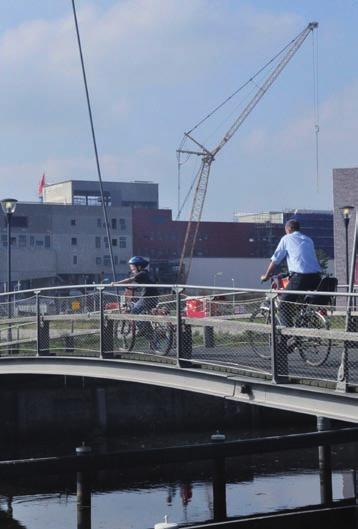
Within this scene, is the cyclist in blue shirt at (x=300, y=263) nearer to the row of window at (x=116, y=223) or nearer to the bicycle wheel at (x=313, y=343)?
the bicycle wheel at (x=313, y=343)

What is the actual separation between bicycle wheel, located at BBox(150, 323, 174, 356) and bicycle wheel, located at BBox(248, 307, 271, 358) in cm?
186

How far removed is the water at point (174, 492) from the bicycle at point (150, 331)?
321 cm

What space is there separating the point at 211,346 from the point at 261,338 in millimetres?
1367

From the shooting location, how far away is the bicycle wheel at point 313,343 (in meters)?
13.0

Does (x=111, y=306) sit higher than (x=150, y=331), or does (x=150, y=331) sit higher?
(x=111, y=306)

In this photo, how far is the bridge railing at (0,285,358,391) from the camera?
12.9 meters

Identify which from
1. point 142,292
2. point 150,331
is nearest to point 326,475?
point 150,331

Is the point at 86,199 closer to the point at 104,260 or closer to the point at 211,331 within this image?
the point at 104,260

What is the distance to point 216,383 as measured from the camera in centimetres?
1491

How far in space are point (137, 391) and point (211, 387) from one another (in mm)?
17228

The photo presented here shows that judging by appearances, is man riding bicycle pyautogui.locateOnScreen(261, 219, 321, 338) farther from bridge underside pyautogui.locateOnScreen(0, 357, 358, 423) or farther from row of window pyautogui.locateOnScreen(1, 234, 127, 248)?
row of window pyautogui.locateOnScreen(1, 234, 127, 248)

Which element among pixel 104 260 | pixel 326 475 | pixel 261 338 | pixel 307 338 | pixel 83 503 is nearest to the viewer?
pixel 83 503

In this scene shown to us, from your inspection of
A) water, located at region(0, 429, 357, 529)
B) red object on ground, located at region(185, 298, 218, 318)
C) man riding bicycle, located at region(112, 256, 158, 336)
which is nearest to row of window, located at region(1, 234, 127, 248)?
Result: water, located at region(0, 429, 357, 529)

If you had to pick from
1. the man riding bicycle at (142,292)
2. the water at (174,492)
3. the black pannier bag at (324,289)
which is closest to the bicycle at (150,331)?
the man riding bicycle at (142,292)
